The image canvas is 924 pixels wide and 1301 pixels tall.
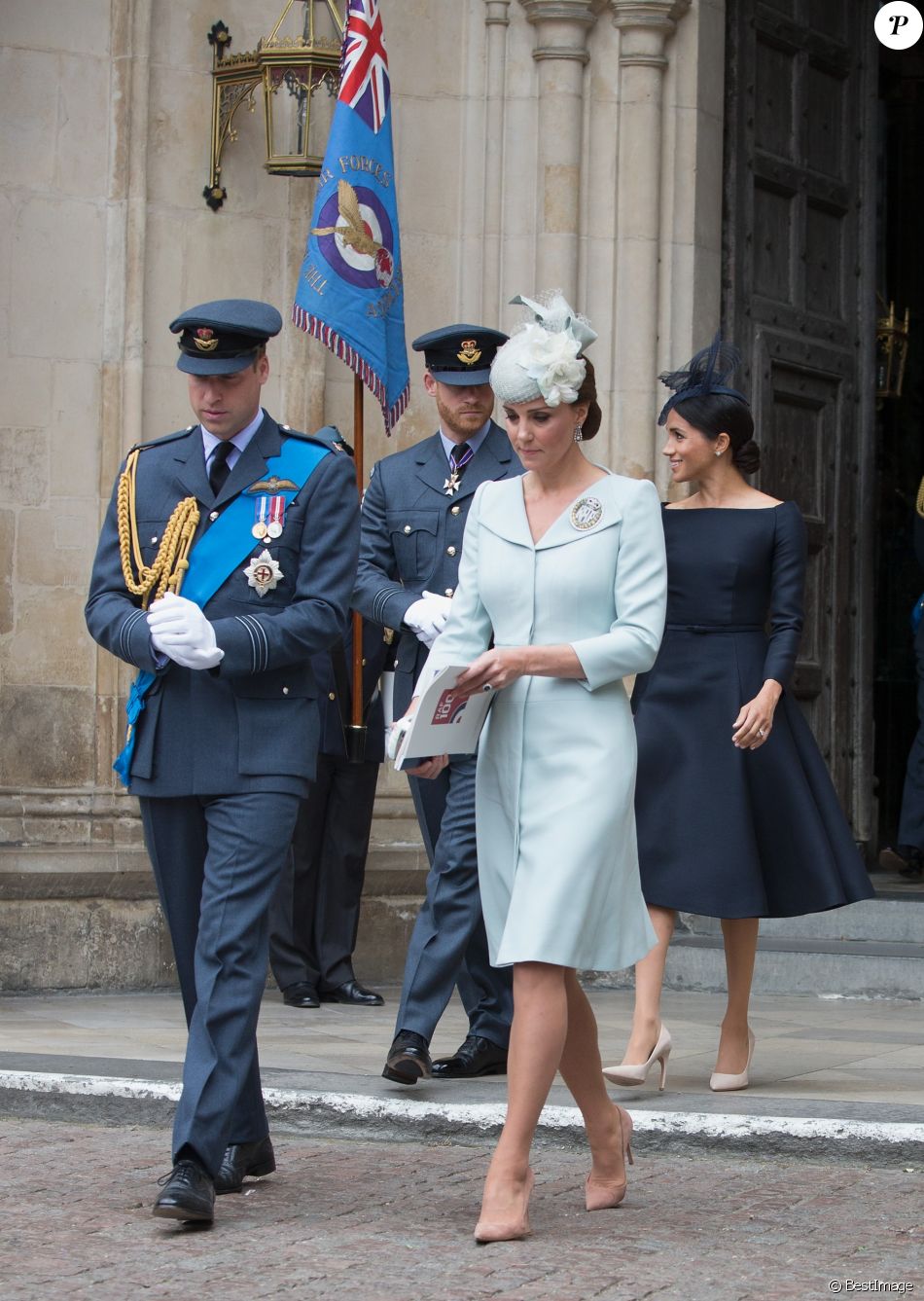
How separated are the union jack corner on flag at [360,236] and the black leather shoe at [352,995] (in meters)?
2.02

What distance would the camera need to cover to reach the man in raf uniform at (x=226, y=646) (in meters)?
4.57

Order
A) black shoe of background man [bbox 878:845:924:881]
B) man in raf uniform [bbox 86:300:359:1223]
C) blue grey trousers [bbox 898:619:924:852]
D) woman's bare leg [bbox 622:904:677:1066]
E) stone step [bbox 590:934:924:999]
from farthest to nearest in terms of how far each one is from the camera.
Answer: black shoe of background man [bbox 878:845:924:881] → blue grey trousers [bbox 898:619:924:852] → stone step [bbox 590:934:924:999] → woman's bare leg [bbox 622:904:677:1066] → man in raf uniform [bbox 86:300:359:1223]

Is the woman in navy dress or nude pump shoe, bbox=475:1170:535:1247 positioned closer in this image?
nude pump shoe, bbox=475:1170:535:1247

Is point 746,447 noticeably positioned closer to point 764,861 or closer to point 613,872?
point 764,861

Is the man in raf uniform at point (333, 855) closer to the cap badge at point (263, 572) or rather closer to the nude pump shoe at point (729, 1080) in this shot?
the nude pump shoe at point (729, 1080)

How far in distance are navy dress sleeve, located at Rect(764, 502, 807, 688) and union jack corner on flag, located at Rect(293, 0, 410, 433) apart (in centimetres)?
236

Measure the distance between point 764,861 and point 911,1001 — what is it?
7.56ft

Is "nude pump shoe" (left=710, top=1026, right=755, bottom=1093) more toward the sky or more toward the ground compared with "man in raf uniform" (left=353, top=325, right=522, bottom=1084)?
more toward the ground

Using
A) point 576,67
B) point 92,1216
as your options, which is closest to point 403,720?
point 92,1216

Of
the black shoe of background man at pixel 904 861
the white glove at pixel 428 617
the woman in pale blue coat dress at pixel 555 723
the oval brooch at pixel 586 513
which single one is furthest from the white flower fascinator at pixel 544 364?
the black shoe of background man at pixel 904 861

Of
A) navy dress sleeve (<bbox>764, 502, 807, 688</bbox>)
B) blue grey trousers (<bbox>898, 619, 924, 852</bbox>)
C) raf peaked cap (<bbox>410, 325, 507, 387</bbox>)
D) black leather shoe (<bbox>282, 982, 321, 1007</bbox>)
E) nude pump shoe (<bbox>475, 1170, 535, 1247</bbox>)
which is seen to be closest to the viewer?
nude pump shoe (<bbox>475, 1170, 535, 1247</bbox>)

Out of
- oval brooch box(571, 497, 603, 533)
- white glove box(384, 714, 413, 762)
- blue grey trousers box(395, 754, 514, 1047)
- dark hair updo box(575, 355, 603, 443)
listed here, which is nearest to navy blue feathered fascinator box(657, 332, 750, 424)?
blue grey trousers box(395, 754, 514, 1047)

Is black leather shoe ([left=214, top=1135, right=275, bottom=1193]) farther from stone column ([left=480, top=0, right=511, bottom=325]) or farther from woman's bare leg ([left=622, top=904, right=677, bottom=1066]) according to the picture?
stone column ([left=480, top=0, right=511, bottom=325])

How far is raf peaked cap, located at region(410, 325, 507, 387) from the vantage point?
619 centimetres
